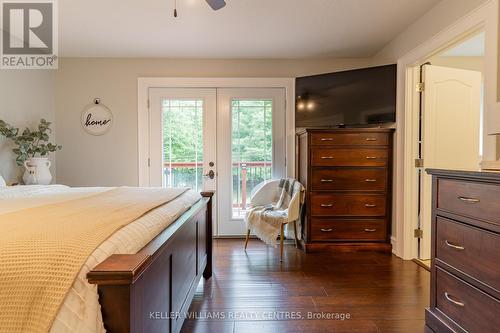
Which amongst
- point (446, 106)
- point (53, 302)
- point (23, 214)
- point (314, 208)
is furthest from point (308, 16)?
point (53, 302)

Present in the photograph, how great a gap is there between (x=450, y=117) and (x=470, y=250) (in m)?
1.93

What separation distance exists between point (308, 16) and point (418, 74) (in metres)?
1.30

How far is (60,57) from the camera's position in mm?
3643

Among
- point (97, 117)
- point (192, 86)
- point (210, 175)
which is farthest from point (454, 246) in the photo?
point (97, 117)

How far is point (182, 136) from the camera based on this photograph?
12.3 feet

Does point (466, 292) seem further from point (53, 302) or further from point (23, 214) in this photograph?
point (23, 214)

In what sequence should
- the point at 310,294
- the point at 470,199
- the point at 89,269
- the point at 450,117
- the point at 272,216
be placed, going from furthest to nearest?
the point at 272,216
the point at 450,117
the point at 310,294
the point at 470,199
the point at 89,269

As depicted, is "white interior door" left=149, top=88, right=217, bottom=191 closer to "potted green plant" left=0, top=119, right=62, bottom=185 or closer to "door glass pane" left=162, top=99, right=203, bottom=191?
"door glass pane" left=162, top=99, right=203, bottom=191

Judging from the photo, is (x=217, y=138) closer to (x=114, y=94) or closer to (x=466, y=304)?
(x=114, y=94)

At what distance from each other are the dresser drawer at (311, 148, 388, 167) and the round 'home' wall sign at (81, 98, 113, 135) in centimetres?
269

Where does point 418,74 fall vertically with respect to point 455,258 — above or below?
above

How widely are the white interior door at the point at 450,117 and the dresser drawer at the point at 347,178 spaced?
1.78ft

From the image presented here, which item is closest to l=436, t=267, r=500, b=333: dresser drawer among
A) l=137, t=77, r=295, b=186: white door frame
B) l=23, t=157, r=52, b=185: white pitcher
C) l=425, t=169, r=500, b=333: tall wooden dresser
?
l=425, t=169, r=500, b=333: tall wooden dresser

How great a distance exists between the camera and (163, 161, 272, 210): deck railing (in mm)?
3756
